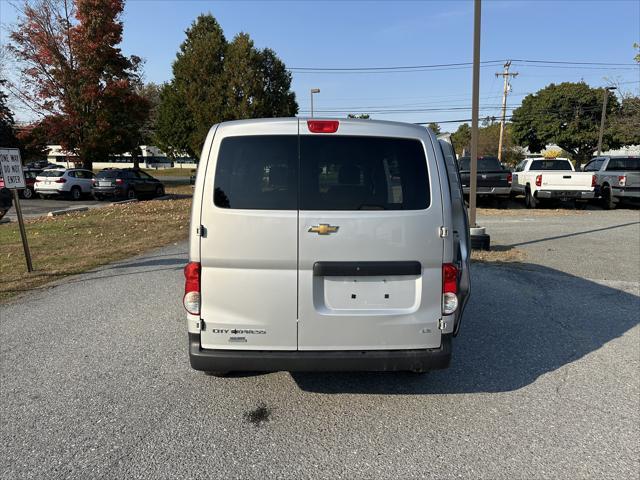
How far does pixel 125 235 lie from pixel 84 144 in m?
20.7

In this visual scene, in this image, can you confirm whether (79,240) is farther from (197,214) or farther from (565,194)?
(565,194)

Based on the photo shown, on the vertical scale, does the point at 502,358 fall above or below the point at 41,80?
below

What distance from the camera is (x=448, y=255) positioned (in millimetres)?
2926

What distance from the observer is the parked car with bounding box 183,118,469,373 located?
9.35 ft

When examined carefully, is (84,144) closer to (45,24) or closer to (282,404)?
(45,24)

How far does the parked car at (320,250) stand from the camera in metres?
A: 2.85

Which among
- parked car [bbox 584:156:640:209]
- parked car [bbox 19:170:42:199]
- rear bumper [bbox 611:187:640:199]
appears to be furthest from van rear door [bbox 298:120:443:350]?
parked car [bbox 19:170:42:199]

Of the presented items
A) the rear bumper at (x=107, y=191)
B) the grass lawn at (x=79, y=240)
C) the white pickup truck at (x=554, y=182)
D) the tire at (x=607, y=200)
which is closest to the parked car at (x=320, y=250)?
the grass lawn at (x=79, y=240)

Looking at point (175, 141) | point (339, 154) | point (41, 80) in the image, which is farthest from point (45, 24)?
point (339, 154)

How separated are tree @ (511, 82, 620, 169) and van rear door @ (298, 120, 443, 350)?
49.3 m

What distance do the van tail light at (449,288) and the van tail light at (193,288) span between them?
5.37 feet

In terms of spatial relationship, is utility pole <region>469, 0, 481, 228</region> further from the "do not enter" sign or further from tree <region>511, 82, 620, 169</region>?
tree <region>511, 82, 620, 169</region>

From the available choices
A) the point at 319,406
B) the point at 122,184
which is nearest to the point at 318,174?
the point at 319,406

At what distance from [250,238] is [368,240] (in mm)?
761
